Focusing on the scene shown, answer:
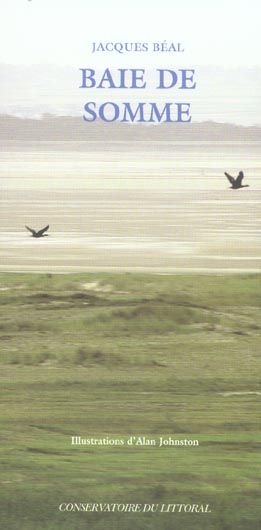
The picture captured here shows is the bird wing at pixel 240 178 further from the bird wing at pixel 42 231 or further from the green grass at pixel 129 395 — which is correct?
the bird wing at pixel 42 231

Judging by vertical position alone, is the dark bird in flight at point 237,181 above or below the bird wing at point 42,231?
above

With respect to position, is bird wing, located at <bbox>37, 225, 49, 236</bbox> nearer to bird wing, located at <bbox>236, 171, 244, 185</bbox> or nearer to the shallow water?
the shallow water

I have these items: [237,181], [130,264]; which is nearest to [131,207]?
[130,264]

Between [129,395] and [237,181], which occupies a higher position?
[237,181]

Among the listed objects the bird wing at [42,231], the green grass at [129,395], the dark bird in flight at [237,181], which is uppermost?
the dark bird in flight at [237,181]

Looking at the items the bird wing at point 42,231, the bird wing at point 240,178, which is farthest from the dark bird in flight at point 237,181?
the bird wing at point 42,231

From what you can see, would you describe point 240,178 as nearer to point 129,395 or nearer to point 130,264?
point 130,264

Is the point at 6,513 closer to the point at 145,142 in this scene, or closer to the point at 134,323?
the point at 134,323

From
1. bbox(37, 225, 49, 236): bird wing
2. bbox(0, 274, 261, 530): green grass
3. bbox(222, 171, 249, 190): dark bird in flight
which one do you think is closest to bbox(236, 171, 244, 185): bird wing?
bbox(222, 171, 249, 190): dark bird in flight
